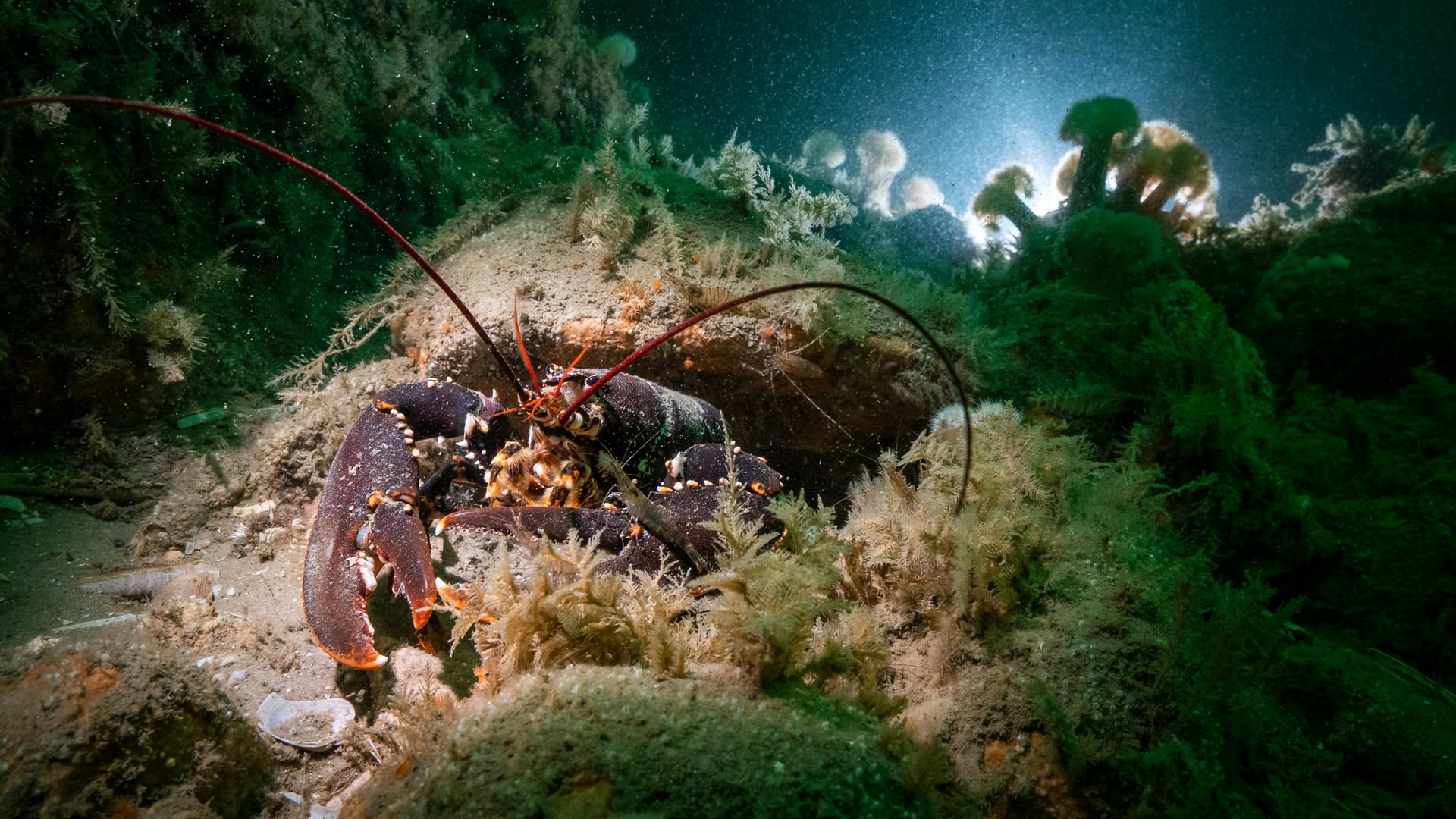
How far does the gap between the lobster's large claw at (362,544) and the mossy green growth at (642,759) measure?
39.4 inches

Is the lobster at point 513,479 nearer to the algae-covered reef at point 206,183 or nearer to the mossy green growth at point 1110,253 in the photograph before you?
the algae-covered reef at point 206,183

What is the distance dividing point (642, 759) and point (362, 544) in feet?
6.52

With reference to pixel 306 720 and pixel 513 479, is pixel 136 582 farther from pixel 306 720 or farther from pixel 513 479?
pixel 513 479

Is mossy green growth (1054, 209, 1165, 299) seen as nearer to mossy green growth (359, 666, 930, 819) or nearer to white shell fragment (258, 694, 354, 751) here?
mossy green growth (359, 666, 930, 819)

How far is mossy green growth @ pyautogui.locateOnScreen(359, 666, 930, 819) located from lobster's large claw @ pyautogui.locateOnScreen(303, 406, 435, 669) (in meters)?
1.00

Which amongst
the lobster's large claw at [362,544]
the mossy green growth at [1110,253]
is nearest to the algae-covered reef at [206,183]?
the lobster's large claw at [362,544]

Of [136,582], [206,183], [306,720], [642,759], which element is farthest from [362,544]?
[206,183]

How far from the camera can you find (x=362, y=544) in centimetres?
256

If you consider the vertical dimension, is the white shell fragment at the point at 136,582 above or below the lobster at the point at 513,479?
below

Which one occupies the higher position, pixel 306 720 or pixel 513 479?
pixel 513 479

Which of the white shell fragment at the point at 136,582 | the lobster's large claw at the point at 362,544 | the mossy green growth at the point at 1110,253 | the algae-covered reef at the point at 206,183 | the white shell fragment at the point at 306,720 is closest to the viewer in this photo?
the white shell fragment at the point at 306,720

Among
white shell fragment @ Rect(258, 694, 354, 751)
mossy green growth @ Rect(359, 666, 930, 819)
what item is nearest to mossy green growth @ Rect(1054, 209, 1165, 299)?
mossy green growth @ Rect(359, 666, 930, 819)

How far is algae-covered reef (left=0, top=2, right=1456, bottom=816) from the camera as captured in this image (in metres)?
1.60

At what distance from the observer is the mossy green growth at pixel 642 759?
1256mm
